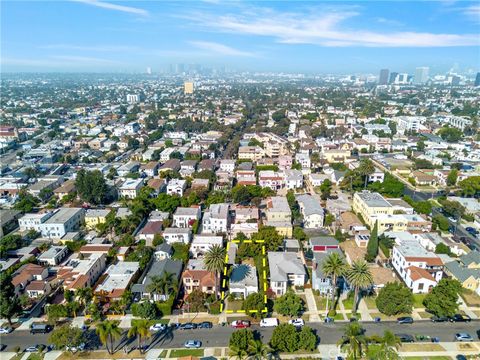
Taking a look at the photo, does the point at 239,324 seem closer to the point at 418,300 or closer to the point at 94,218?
the point at 418,300

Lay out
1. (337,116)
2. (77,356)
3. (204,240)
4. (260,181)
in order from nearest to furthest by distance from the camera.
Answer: (77,356)
(204,240)
(260,181)
(337,116)

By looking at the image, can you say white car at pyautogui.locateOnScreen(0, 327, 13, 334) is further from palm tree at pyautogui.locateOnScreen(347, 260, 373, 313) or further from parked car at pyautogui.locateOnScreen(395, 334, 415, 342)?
parked car at pyautogui.locateOnScreen(395, 334, 415, 342)

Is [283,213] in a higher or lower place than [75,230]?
higher

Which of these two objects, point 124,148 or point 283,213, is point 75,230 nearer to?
point 283,213

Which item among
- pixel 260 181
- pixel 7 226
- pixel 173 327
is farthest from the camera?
pixel 260 181

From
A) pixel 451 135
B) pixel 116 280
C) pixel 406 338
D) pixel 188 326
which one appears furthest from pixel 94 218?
pixel 451 135

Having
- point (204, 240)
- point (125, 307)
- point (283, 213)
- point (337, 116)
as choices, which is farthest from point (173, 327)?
point (337, 116)

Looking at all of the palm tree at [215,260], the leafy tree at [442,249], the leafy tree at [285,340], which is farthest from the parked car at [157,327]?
the leafy tree at [442,249]
